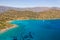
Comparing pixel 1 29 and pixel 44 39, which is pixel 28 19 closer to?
pixel 1 29

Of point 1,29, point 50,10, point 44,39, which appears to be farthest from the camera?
point 50,10

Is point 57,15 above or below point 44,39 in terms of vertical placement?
below

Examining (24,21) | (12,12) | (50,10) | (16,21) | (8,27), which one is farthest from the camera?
(50,10)

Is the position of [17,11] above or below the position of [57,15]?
above

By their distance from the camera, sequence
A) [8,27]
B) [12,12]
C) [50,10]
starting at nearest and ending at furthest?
1. [8,27]
2. [12,12]
3. [50,10]

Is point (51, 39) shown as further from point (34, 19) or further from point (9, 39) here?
point (34, 19)

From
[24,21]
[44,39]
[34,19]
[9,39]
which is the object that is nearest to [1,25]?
[9,39]

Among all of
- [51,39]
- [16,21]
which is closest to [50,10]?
[16,21]

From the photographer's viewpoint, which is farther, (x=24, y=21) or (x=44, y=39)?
(x=24, y=21)

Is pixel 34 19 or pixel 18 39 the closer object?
pixel 18 39
